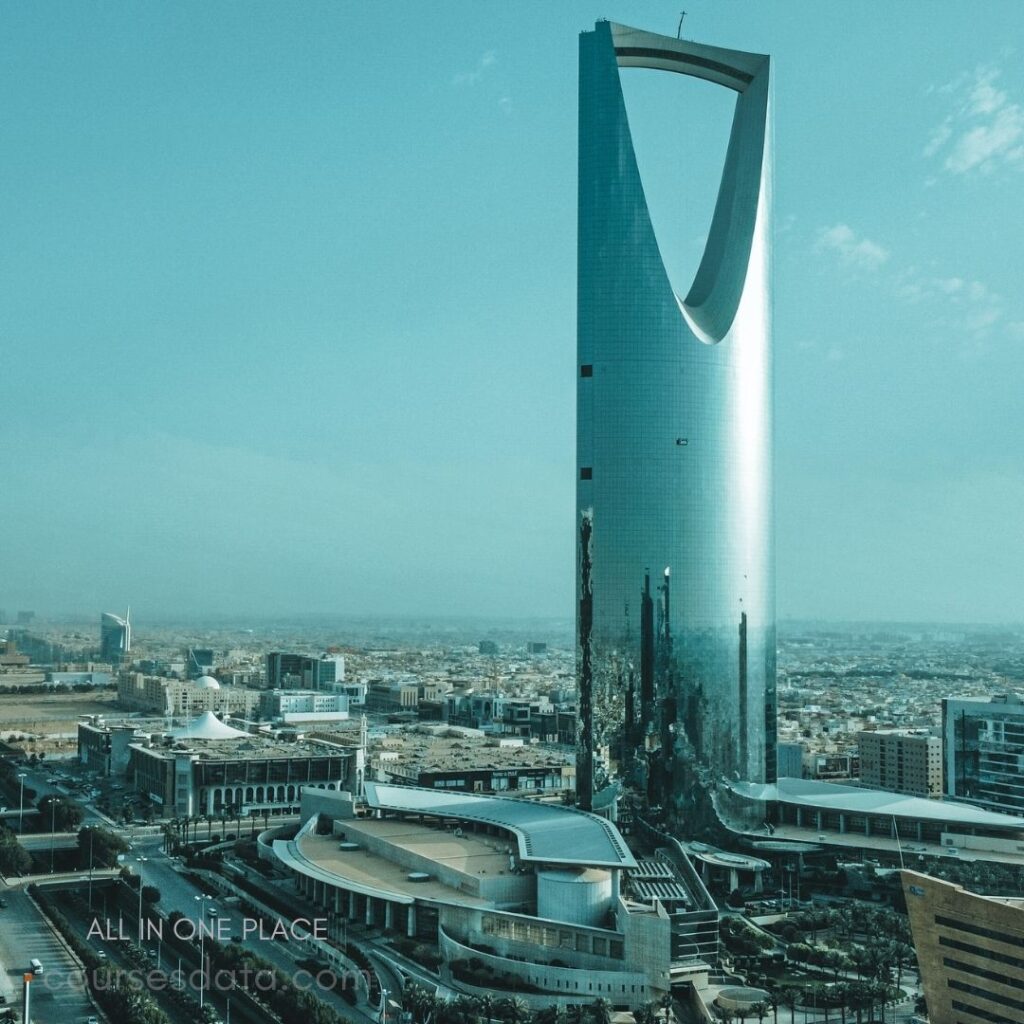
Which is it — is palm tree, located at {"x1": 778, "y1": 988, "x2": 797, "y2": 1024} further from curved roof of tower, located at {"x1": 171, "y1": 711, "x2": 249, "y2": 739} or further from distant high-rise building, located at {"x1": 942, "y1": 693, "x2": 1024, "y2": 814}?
curved roof of tower, located at {"x1": 171, "y1": 711, "x2": 249, "y2": 739}

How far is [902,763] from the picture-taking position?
235 feet

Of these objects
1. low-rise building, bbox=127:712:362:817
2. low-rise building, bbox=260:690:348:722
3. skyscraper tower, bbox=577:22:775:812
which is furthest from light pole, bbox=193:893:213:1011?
low-rise building, bbox=260:690:348:722

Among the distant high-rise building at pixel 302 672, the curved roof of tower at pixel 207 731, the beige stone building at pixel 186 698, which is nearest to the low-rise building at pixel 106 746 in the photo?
the curved roof of tower at pixel 207 731

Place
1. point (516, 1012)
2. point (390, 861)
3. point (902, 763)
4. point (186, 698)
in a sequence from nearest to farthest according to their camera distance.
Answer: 1. point (516, 1012)
2. point (390, 861)
3. point (902, 763)
4. point (186, 698)

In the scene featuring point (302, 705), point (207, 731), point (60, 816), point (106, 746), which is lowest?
point (60, 816)

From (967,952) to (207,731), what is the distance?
5683 centimetres

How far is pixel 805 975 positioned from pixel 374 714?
8622cm

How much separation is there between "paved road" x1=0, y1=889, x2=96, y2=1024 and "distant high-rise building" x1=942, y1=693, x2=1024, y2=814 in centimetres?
4356

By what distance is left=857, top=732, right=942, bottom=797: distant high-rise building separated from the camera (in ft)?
231

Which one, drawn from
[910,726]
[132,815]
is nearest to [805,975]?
[132,815]

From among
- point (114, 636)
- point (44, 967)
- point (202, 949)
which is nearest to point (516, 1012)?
point (202, 949)

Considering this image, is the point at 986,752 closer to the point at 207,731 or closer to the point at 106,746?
the point at 207,731

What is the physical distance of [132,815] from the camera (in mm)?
60969

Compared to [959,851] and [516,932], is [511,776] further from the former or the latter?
[516,932]
